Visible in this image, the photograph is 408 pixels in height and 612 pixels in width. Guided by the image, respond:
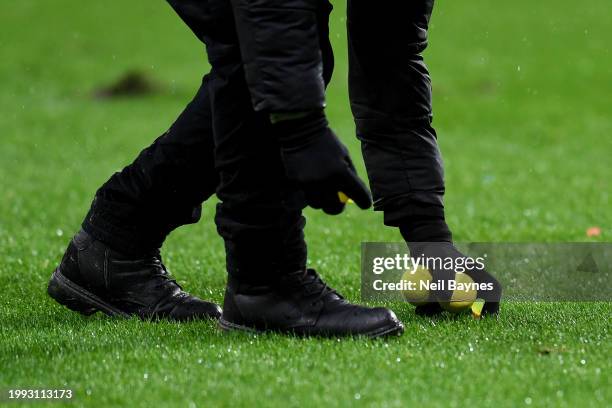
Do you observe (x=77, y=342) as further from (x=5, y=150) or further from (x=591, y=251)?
(x=5, y=150)

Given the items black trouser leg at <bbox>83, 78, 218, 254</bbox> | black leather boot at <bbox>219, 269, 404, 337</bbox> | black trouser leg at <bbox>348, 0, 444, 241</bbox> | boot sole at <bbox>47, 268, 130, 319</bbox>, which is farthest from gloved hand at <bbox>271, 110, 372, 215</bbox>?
boot sole at <bbox>47, 268, 130, 319</bbox>

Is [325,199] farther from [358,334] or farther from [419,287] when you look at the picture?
[419,287]

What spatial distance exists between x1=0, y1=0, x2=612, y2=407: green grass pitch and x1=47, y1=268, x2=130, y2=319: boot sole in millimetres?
43

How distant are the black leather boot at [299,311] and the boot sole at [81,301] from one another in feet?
1.91

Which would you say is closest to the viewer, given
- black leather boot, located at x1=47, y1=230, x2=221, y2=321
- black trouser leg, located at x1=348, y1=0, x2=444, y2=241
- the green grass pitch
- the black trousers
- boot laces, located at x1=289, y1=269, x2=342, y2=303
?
the green grass pitch

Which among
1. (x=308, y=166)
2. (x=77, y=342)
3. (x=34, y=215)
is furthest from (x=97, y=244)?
(x=34, y=215)

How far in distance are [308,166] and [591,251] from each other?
2.52 meters

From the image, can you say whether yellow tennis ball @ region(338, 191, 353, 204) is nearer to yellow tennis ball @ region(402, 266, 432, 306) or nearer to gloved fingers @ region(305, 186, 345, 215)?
gloved fingers @ region(305, 186, 345, 215)

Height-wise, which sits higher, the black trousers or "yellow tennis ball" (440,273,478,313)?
the black trousers

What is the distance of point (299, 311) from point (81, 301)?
0.93 metres

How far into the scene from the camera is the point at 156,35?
2147 centimetres

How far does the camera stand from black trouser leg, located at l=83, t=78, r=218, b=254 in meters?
3.66

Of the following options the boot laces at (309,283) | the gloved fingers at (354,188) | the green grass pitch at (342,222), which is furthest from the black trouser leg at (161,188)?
the gloved fingers at (354,188)

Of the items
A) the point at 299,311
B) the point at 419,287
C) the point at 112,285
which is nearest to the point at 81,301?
the point at 112,285
